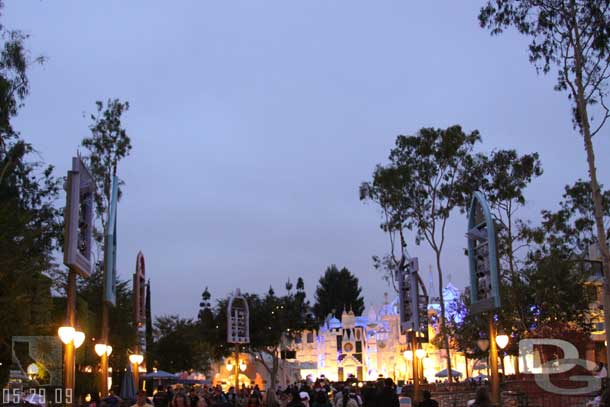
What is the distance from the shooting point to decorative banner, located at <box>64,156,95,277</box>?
14750mm

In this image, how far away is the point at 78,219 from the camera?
15.2 meters

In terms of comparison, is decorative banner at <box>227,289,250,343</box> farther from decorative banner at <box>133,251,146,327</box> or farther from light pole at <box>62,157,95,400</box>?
light pole at <box>62,157,95,400</box>

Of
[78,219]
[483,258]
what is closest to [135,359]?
[78,219]

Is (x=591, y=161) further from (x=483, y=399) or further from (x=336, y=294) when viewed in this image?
(x=336, y=294)

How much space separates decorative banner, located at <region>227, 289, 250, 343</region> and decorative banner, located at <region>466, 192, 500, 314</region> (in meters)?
17.9

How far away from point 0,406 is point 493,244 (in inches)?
489

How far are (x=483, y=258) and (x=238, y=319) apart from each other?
1941 cm

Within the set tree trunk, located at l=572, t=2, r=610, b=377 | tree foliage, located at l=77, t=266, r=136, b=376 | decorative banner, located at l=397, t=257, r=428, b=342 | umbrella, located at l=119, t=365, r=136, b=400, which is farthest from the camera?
tree foliage, located at l=77, t=266, r=136, b=376

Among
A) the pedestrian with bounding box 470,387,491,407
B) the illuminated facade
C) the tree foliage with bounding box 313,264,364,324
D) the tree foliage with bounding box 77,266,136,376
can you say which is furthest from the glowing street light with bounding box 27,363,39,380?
the tree foliage with bounding box 313,264,364,324

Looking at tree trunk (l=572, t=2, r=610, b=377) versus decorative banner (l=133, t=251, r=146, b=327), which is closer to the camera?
tree trunk (l=572, t=2, r=610, b=377)

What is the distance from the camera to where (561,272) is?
3809 centimetres

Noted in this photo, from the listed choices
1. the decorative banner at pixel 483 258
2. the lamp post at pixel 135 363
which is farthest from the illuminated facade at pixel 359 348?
the decorative banner at pixel 483 258

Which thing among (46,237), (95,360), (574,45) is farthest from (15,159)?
(574,45)

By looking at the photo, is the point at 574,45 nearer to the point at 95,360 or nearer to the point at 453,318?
the point at 95,360
